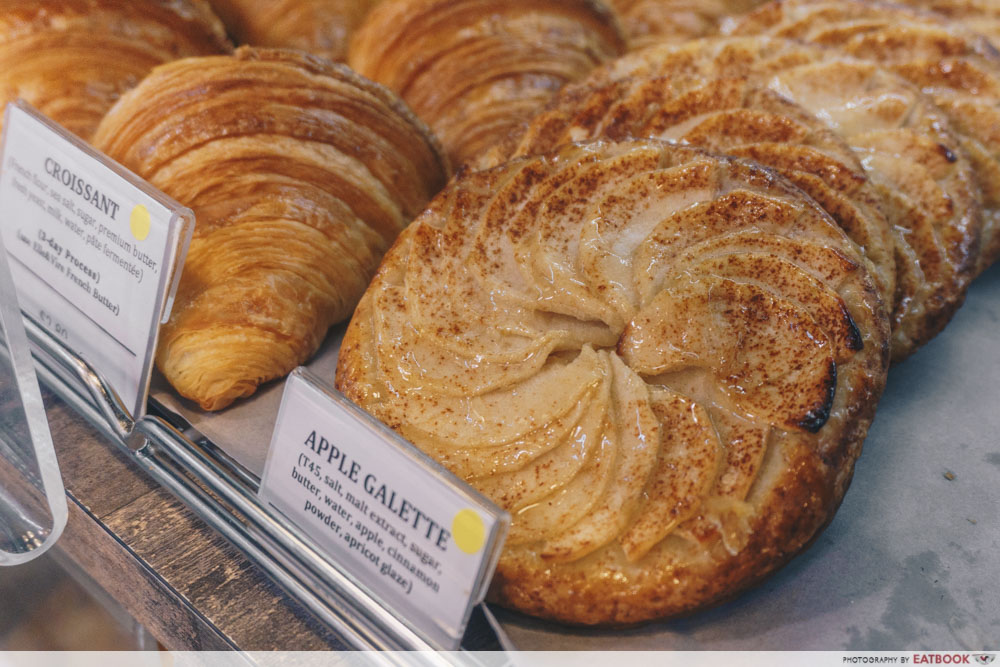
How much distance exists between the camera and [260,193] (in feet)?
5.62

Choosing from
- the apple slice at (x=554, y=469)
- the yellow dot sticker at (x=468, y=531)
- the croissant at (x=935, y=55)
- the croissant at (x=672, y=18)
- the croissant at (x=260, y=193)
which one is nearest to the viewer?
the yellow dot sticker at (x=468, y=531)

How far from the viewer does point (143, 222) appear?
137 cm

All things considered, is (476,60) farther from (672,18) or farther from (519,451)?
(519,451)

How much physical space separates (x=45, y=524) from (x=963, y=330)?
1716 millimetres

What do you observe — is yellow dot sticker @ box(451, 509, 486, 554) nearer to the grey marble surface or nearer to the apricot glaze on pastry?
the grey marble surface

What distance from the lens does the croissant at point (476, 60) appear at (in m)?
2.16

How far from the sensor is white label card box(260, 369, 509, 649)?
1.02 m

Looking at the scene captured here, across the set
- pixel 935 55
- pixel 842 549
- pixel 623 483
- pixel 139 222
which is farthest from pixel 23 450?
pixel 935 55

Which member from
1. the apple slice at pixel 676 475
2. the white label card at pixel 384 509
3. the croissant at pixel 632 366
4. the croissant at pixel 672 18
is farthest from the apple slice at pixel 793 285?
the croissant at pixel 672 18

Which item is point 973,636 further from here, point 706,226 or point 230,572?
point 230,572

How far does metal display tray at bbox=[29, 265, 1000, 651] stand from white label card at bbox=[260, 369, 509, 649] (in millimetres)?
43

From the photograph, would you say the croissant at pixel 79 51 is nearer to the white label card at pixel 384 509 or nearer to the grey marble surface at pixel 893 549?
the grey marble surface at pixel 893 549

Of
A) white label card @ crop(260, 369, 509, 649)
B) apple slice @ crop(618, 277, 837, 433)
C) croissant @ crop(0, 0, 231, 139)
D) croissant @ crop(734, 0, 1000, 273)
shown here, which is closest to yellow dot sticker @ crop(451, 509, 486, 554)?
white label card @ crop(260, 369, 509, 649)

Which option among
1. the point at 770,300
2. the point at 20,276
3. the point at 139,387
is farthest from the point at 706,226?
the point at 20,276
